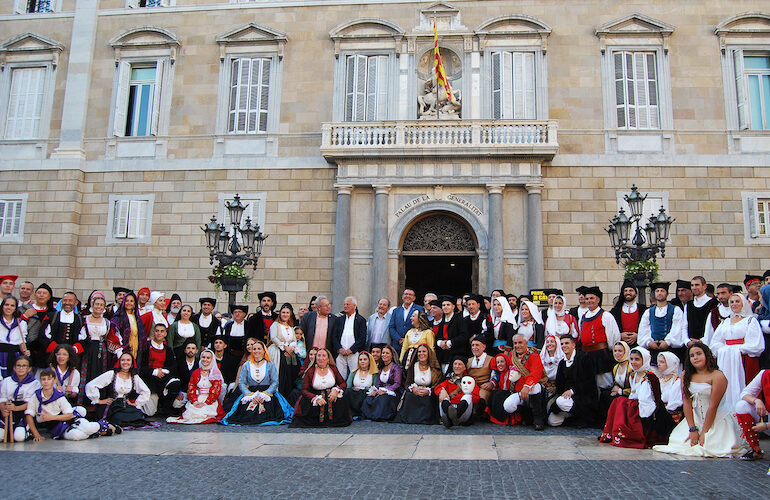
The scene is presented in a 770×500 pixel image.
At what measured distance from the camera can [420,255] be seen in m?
17.2

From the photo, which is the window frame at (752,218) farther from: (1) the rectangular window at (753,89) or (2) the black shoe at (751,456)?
(2) the black shoe at (751,456)

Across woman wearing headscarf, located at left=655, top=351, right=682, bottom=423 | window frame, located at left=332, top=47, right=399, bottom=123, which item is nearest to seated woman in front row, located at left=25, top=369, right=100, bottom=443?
woman wearing headscarf, located at left=655, top=351, right=682, bottom=423

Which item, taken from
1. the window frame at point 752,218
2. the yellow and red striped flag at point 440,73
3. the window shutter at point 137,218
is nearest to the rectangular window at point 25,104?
the window shutter at point 137,218

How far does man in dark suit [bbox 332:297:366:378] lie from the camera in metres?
10.9

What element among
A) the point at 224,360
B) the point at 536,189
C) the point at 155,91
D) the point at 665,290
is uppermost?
the point at 155,91

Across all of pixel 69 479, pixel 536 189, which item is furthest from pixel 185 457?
pixel 536 189

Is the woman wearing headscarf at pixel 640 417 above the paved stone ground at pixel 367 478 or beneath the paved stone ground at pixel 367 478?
above

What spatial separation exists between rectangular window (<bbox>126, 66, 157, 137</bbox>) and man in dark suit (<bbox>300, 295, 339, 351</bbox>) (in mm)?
10469

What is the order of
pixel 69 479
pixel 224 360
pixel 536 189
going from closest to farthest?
pixel 69 479
pixel 224 360
pixel 536 189

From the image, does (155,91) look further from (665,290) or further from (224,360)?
(665,290)

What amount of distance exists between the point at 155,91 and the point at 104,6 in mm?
3558

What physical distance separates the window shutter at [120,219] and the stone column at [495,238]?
34.4 feet

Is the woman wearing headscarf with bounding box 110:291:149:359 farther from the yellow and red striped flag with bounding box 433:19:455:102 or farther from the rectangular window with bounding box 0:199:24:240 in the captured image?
the yellow and red striped flag with bounding box 433:19:455:102

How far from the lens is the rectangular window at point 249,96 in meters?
18.4
